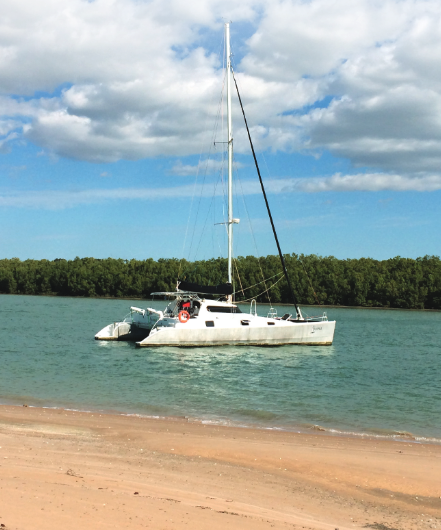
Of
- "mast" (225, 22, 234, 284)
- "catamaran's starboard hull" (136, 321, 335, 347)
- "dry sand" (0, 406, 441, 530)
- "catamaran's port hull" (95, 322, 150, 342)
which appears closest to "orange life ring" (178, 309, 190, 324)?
"catamaran's starboard hull" (136, 321, 335, 347)

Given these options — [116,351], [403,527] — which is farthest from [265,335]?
[403,527]

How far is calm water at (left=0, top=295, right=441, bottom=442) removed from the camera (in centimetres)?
1767

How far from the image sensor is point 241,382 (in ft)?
77.3

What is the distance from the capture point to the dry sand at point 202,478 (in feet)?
25.7

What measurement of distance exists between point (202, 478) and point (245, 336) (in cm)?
2308

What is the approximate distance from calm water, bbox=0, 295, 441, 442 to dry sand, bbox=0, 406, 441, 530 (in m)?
2.49

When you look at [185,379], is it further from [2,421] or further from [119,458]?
[119,458]

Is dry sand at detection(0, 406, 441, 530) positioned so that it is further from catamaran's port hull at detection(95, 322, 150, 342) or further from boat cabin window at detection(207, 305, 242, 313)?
catamaran's port hull at detection(95, 322, 150, 342)

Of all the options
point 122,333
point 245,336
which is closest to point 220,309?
point 245,336

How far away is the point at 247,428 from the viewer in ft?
51.4

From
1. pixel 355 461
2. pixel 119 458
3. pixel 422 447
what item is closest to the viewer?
pixel 119 458

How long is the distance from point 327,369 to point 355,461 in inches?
618

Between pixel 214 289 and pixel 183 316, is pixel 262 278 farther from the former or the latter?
pixel 183 316

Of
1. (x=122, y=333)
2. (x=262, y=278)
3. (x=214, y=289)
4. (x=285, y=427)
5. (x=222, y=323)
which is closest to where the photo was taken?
(x=285, y=427)
